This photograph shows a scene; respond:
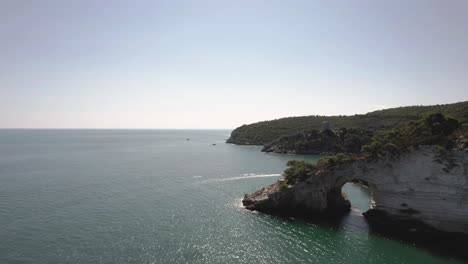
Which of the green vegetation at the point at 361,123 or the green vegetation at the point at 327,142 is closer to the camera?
the green vegetation at the point at 327,142

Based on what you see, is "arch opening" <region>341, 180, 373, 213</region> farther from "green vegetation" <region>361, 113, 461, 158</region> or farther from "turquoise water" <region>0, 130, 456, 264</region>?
"green vegetation" <region>361, 113, 461, 158</region>

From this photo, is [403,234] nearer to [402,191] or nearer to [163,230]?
[402,191]

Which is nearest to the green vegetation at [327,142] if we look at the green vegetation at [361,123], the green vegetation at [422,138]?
the green vegetation at [361,123]

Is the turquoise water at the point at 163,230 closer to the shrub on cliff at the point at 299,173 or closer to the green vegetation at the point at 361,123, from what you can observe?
the shrub on cliff at the point at 299,173

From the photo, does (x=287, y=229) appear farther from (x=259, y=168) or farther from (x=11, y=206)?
(x=259, y=168)

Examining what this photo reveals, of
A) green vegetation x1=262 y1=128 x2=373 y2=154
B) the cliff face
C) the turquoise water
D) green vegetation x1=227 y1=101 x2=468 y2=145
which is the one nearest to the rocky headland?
the cliff face

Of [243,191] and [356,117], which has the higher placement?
[356,117]

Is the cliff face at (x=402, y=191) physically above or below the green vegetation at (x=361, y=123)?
below

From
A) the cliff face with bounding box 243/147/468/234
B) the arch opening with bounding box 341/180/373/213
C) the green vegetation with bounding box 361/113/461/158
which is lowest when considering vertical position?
the arch opening with bounding box 341/180/373/213

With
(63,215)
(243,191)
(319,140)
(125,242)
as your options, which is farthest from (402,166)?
(319,140)
